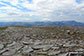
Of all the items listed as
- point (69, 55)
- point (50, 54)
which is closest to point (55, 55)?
point (50, 54)

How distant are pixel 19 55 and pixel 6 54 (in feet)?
2.97

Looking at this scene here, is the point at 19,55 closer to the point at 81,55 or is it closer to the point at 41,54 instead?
the point at 41,54

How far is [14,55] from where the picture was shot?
21.5ft

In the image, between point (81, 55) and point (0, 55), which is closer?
point (81, 55)

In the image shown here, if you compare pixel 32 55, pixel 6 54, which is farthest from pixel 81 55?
pixel 6 54

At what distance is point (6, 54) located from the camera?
6789mm

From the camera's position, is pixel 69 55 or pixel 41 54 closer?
pixel 69 55

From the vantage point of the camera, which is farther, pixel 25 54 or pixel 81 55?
pixel 25 54

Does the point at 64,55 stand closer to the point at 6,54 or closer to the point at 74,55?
the point at 74,55

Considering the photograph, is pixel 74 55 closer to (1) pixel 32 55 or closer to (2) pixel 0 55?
(1) pixel 32 55

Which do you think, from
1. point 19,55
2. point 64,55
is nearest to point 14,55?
point 19,55

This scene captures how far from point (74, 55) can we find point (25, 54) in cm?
274

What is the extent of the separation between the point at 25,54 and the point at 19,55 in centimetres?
34

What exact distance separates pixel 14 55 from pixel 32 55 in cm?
106
